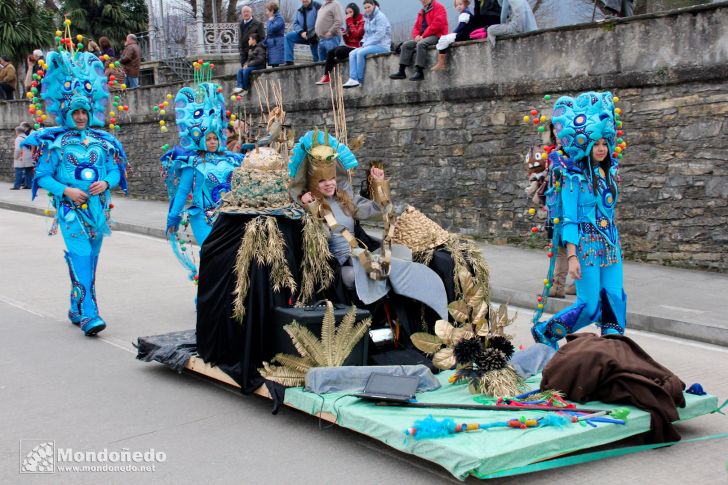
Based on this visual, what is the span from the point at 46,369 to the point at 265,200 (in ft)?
7.71

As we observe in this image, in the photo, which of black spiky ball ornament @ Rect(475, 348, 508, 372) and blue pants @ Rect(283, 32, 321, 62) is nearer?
black spiky ball ornament @ Rect(475, 348, 508, 372)

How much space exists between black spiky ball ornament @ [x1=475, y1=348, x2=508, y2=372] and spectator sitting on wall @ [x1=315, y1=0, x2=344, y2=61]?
11.1 meters

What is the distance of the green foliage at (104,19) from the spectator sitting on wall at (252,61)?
1529 cm

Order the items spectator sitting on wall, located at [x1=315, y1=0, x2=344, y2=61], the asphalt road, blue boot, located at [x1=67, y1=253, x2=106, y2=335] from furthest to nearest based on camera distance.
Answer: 1. spectator sitting on wall, located at [x1=315, y1=0, x2=344, y2=61]
2. blue boot, located at [x1=67, y1=253, x2=106, y2=335]
3. the asphalt road

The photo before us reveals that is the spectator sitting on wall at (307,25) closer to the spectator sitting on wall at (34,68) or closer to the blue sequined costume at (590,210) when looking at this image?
the spectator sitting on wall at (34,68)

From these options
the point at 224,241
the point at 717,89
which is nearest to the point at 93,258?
the point at 224,241

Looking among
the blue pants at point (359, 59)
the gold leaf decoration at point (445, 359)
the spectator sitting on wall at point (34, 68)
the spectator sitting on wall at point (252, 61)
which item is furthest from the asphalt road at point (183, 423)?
the spectator sitting on wall at point (252, 61)

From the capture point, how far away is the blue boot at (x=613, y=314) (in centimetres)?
620

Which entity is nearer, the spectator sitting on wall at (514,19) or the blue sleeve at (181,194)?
the blue sleeve at (181,194)

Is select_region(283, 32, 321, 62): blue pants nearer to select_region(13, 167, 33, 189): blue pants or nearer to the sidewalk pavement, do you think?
the sidewalk pavement

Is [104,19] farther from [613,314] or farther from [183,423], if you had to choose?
[613,314]

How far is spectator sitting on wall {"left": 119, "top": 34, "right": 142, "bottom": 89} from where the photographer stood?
71.7 feet

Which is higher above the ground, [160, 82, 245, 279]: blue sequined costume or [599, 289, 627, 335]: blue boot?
[160, 82, 245, 279]: blue sequined costume

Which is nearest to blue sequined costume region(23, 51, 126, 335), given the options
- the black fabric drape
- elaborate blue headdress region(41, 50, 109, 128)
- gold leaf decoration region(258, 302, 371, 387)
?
elaborate blue headdress region(41, 50, 109, 128)
